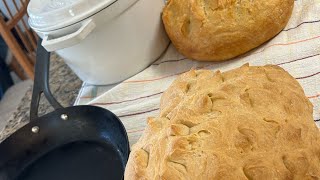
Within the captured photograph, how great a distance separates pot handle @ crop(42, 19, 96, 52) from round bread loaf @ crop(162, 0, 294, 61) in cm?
20

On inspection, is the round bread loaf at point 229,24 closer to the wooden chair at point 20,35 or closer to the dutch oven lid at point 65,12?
the dutch oven lid at point 65,12

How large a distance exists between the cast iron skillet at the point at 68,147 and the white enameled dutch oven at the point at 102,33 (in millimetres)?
125

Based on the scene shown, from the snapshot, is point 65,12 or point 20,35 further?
point 20,35

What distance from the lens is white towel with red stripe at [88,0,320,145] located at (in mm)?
670

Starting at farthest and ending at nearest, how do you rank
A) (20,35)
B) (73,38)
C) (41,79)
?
(20,35)
(41,79)
(73,38)

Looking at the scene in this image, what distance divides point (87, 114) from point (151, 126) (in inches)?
10.2

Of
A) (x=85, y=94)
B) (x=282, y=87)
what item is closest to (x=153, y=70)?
(x=85, y=94)

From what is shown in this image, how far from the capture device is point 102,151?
0.68 m

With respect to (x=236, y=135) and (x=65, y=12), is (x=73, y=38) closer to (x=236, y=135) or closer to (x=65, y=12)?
(x=65, y=12)

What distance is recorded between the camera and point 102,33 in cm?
75

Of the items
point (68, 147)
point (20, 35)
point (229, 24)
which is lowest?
point (20, 35)

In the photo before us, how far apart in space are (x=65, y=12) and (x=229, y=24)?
12.5 inches

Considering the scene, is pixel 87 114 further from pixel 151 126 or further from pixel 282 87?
pixel 282 87

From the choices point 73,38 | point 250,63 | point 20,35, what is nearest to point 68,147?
point 73,38
